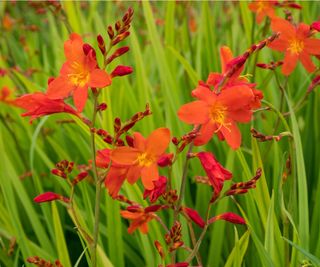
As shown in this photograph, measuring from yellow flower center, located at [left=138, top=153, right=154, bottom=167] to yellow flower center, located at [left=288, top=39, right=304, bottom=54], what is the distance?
2.00 ft

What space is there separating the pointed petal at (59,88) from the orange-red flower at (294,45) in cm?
58

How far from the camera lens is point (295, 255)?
1.25 m

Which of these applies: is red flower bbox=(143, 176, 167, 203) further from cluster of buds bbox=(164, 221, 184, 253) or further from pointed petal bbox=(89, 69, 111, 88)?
pointed petal bbox=(89, 69, 111, 88)

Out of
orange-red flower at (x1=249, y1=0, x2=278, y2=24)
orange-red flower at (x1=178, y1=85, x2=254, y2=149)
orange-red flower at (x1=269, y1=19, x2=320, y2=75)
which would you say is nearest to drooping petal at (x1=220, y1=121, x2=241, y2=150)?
orange-red flower at (x1=178, y1=85, x2=254, y2=149)

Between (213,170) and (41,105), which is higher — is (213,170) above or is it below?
below

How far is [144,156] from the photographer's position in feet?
3.29

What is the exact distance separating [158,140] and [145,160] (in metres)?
0.05

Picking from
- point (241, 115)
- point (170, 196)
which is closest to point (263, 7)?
point (241, 115)

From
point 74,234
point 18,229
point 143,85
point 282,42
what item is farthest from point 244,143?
point 18,229

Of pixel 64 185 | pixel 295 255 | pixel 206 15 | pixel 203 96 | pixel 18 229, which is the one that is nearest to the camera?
pixel 203 96

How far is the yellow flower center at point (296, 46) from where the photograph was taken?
1423 millimetres

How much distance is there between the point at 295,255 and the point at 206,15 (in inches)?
53.7

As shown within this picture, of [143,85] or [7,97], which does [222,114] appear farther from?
[7,97]

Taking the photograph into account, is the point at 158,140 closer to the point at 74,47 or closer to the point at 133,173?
the point at 133,173
